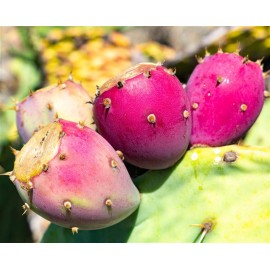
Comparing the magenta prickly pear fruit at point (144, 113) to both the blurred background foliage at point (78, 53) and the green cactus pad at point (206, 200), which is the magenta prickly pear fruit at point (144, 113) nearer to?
the green cactus pad at point (206, 200)

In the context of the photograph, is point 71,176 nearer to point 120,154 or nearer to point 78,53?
point 120,154

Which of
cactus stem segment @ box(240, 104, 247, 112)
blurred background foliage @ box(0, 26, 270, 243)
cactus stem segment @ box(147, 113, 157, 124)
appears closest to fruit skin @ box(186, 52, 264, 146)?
cactus stem segment @ box(240, 104, 247, 112)

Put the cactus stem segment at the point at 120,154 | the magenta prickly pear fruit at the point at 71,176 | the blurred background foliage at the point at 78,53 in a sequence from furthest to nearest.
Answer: the blurred background foliage at the point at 78,53
the cactus stem segment at the point at 120,154
the magenta prickly pear fruit at the point at 71,176

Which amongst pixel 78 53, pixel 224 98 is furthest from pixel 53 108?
pixel 78 53

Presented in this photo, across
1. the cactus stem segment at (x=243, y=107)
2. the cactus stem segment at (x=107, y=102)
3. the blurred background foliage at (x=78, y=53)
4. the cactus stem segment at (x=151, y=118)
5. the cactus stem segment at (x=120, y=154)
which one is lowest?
the blurred background foliage at (x=78, y=53)

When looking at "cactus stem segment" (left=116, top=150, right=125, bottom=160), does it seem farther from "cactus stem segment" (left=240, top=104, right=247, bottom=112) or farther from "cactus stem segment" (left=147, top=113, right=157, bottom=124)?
"cactus stem segment" (left=240, top=104, right=247, bottom=112)

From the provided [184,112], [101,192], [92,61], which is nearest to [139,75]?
[184,112]

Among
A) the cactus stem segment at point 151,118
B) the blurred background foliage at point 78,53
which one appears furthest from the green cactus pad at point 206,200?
the blurred background foliage at point 78,53
